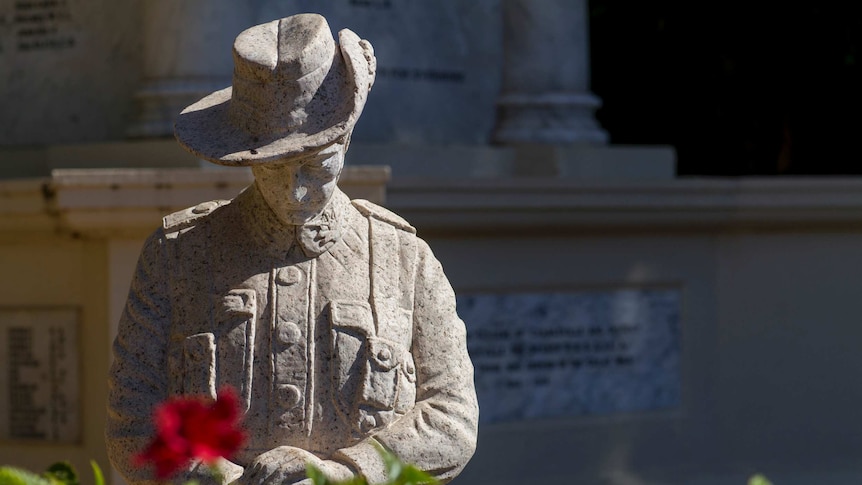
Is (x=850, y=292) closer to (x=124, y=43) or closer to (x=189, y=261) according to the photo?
(x=124, y=43)

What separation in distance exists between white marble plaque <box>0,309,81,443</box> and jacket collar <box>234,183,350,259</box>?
308 centimetres

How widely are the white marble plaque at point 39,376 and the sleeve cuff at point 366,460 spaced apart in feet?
10.7

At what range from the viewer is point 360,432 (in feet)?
10.5

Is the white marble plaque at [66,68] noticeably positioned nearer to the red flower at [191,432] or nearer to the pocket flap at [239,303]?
the pocket flap at [239,303]

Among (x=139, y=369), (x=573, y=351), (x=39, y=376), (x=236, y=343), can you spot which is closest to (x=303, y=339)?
(x=236, y=343)

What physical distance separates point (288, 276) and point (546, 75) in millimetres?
4130

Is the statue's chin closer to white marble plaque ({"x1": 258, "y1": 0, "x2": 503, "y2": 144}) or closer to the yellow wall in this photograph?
the yellow wall

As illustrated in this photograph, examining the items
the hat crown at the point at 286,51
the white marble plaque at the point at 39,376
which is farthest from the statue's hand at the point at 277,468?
the white marble plaque at the point at 39,376

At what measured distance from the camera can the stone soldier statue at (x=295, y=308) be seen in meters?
3.06

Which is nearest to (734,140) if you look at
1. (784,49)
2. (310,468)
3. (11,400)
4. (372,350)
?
(784,49)

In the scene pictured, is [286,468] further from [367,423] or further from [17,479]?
[17,479]

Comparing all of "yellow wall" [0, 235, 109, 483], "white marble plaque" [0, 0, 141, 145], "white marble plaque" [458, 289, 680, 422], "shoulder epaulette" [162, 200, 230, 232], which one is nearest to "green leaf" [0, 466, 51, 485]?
"shoulder epaulette" [162, 200, 230, 232]

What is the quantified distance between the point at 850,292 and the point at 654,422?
1.28 meters

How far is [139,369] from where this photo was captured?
3217mm
